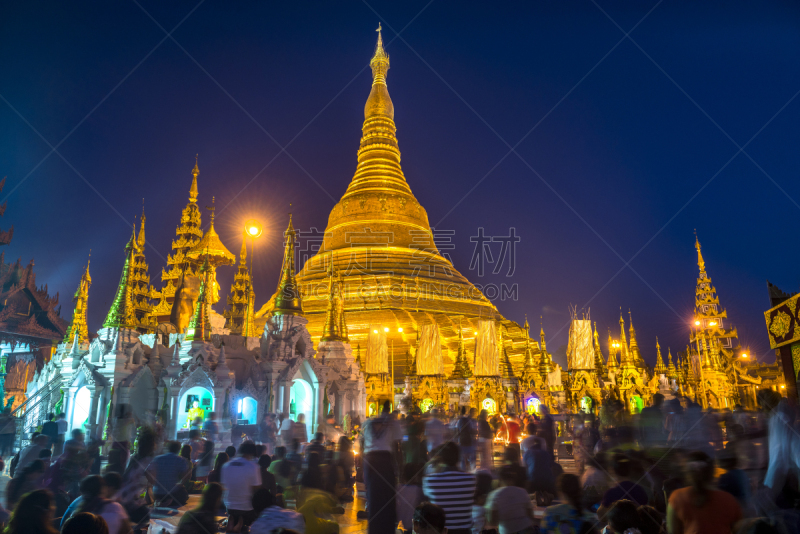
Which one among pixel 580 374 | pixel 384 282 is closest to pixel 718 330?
pixel 580 374

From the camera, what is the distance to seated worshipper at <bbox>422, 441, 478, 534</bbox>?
4.74m

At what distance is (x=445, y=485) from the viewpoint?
477 cm

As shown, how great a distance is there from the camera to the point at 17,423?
1608cm

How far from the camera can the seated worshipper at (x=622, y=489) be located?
5.20 meters

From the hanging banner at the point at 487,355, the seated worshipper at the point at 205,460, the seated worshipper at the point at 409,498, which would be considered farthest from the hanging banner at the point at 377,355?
the seated worshipper at the point at 409,498

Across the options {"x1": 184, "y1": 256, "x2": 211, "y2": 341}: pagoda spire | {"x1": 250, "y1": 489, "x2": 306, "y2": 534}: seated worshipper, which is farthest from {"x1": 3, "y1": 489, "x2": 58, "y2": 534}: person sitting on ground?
{"x1": 184, "y1": 256, "x2": 211, "y2": 341}: pagoda spire

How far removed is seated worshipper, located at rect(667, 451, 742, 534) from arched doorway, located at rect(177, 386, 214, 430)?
14616 mm

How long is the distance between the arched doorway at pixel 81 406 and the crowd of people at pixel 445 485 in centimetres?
770

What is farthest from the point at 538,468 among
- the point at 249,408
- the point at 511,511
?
the point at 249,408

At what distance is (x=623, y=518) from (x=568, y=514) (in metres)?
0.57

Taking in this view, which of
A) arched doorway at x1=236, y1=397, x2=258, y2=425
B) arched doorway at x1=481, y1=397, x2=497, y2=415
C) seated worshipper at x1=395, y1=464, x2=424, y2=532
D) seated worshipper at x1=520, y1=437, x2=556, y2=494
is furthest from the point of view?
arched doorway at x1=481, y1=397, x2=497, y2=415

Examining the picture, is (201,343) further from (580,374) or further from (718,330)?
(718,330)

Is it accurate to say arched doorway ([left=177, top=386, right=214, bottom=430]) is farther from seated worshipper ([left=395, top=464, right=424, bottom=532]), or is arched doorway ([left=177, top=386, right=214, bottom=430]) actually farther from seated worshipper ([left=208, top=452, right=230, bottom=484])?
seated worshipper ([left=395, top=464, right=424, bottom=532])

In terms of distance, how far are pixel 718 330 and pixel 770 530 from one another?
45.5 m
